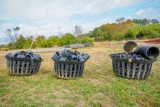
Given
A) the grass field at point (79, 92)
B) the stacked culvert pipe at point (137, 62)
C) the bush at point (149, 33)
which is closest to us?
the grass field at point (79, 92)

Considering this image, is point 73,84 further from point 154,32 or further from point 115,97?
point 154,32

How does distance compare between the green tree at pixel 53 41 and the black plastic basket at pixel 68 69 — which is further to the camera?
the green tree at pixel 53 41

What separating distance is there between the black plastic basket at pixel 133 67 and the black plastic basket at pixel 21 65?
2047 millimetres

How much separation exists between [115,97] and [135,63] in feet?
3.45

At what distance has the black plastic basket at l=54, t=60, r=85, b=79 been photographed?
327cm

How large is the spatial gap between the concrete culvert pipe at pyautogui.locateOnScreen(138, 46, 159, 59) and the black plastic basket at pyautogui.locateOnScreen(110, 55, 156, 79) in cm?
17

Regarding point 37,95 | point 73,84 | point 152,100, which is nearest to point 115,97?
point 152,100

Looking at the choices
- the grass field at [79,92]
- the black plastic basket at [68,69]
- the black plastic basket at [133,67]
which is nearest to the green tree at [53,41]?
the grass field at [79,92]

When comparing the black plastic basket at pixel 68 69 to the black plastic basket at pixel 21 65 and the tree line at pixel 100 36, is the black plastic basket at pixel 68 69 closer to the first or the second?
the black plastic basket at pixel 21 65

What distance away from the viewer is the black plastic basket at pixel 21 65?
137 inches

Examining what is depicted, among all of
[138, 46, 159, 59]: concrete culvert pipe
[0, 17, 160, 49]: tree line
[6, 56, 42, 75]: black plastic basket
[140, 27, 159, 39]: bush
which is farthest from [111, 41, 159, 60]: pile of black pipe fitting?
[140, 27, 159, 39]: bush

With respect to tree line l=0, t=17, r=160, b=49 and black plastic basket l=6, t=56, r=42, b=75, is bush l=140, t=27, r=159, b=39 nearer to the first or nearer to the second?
tree line l=0, t=17, r=160, b=49

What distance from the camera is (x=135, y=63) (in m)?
3.23

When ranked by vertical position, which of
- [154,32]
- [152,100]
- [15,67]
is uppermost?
[154,32]
